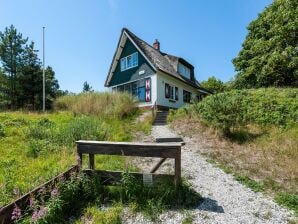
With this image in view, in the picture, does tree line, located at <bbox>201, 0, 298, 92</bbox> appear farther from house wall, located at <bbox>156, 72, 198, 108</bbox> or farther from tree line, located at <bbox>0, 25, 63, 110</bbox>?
tree line, located at <bbox>0, 25, 63, 110</bbox>

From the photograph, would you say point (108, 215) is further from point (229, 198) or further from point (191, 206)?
point (229, 198)

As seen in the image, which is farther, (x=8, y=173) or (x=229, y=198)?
(x=8, y=173)

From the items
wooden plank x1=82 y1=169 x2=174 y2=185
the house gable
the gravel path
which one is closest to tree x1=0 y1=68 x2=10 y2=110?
the house gable

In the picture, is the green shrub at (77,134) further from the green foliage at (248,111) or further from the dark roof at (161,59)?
the dark roof at (161,59)

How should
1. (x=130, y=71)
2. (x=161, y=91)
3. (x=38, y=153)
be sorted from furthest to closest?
(x=130, y=71), (x=161, y=91), (x=38, y=153)

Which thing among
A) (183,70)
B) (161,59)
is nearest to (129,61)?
(161,59)

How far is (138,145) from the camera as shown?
4812 mm

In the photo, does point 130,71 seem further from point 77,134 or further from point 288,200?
point 288,200

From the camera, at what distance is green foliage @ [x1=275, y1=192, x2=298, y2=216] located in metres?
4.66

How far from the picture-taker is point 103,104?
15477 mm

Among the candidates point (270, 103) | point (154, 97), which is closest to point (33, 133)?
point (270, 103)

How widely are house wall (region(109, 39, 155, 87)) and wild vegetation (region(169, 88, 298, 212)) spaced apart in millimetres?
7631

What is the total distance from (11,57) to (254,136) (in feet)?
90.2

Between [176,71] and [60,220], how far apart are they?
70.4ft
